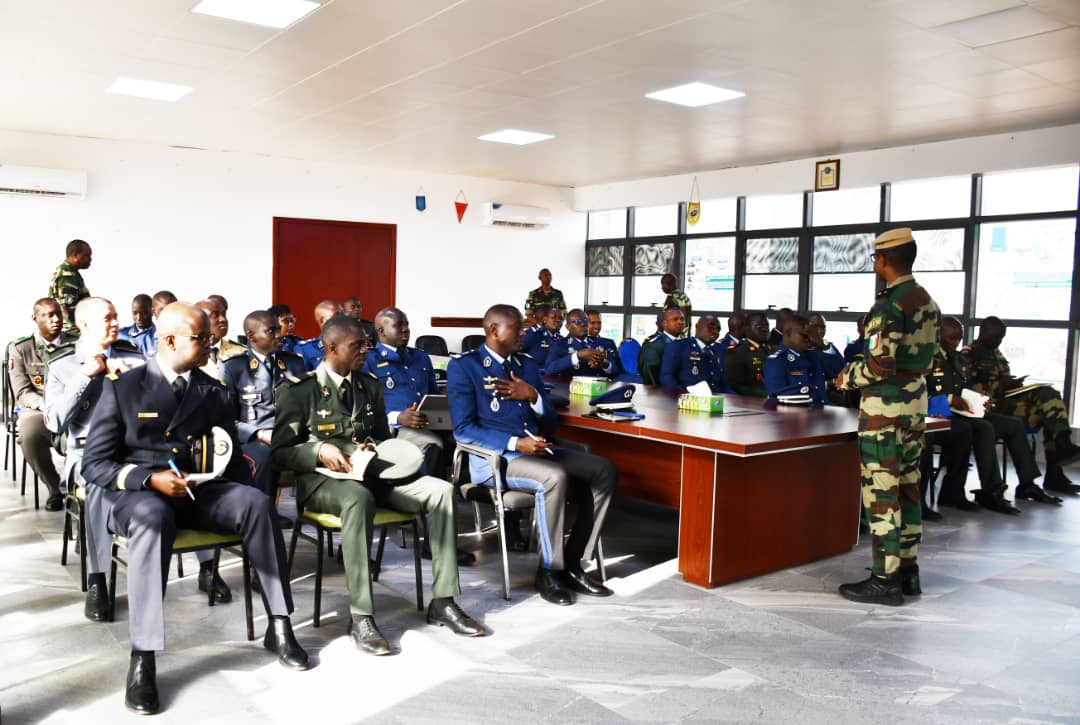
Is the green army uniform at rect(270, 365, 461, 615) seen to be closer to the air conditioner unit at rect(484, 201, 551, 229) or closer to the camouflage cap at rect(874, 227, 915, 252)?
the camouflage cap at rect(874, 227, 915, 252)

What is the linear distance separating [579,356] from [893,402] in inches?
128

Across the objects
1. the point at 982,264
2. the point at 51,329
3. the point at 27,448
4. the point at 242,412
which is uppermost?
the point at 982,264

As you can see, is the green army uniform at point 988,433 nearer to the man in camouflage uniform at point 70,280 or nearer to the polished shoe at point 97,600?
the polished shoe at point 97,600

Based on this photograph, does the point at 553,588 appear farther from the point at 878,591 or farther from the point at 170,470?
the point at 170,470

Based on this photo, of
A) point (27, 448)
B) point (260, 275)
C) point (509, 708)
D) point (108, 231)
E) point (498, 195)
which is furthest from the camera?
point (498, 195)

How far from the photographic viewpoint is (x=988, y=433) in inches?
251

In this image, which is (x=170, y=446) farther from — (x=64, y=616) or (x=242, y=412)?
(x=242, y=412)

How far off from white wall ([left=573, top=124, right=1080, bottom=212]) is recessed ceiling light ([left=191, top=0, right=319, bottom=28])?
6.45 meters

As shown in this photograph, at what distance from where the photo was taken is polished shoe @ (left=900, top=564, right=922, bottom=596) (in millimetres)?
4188

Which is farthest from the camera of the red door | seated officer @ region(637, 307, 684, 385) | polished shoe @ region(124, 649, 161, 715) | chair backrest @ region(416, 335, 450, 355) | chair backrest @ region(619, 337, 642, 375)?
the red door

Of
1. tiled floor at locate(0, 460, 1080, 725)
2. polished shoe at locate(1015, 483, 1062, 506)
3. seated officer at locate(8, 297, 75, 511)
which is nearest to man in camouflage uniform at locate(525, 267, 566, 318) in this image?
polished shoe at locate(1015, 483, 1062, 506)

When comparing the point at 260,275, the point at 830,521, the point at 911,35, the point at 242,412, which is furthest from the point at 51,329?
the point at 260,275

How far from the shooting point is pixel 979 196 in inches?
344

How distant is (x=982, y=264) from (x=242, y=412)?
743 centimetres
